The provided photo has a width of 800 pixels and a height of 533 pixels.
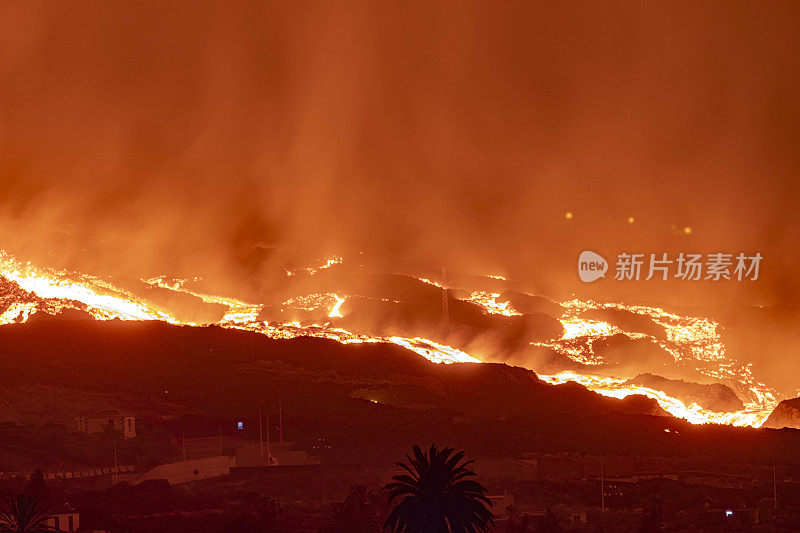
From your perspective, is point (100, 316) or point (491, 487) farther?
point (100, 316)

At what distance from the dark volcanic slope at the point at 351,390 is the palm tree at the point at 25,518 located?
140 ft

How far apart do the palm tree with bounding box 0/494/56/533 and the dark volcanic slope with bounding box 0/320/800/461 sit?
140ft

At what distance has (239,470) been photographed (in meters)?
126

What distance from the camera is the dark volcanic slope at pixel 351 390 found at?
481 ft

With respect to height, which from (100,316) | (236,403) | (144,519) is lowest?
(144,519)

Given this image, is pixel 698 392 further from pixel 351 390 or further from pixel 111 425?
pixel 111 425

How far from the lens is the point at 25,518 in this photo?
91.9 m

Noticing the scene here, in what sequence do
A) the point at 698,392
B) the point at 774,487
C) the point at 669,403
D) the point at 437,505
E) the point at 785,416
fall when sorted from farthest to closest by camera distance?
the point at 698,392
the point at 669,403
the point at 785,416
the point at 774,487
the point at 437,505

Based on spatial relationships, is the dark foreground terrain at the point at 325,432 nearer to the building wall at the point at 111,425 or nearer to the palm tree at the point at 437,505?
the building wall at the point at 111,425

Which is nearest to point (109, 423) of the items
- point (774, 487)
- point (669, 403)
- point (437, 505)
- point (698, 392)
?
point (437, 505)

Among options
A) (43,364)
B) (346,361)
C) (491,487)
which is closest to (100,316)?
(43,364)

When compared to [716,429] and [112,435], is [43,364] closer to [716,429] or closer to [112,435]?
[112,435]

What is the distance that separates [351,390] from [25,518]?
7176 cm

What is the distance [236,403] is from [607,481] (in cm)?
4595
